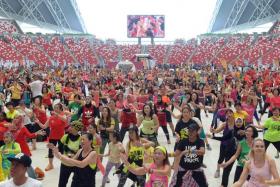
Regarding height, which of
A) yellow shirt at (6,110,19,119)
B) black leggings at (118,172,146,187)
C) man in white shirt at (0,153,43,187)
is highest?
man in white shirt at (0,153,43,187)

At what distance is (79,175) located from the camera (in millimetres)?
5973

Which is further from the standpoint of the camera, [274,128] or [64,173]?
[274,128]

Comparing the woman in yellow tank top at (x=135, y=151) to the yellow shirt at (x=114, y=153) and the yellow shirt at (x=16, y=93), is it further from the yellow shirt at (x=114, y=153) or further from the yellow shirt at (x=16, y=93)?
the yellow shirt at (x=16, y=93)

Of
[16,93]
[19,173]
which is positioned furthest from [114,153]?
[16,93]

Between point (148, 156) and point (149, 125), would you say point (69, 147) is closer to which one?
point (148, 156)

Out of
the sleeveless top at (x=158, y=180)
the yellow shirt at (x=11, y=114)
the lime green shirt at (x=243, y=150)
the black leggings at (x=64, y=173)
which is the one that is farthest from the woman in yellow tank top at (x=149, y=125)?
the sleeveless top at (x=158, y=180)

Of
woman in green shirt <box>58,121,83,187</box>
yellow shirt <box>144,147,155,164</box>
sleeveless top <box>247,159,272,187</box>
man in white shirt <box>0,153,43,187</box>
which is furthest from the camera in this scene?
woman in green shirt <box>58,121,83,187</box>

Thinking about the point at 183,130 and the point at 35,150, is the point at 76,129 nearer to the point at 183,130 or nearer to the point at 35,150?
the point at 183,130

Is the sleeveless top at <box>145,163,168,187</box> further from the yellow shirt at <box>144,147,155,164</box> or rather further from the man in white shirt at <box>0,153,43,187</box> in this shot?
the man in white shirt at <box>0,153,43,187</box>

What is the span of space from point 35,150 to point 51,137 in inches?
111

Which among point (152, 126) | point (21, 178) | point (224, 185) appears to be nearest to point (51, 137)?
point (152, 126)

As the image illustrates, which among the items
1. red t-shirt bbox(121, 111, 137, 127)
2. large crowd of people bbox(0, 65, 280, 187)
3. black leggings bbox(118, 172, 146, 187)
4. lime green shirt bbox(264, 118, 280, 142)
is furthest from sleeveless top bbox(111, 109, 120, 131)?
lime green shirt bbox(264, 118, 280, 142)

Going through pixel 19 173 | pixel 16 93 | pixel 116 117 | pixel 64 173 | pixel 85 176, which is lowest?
pixel 64 173

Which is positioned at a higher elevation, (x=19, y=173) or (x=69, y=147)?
(x=19, y=173)
